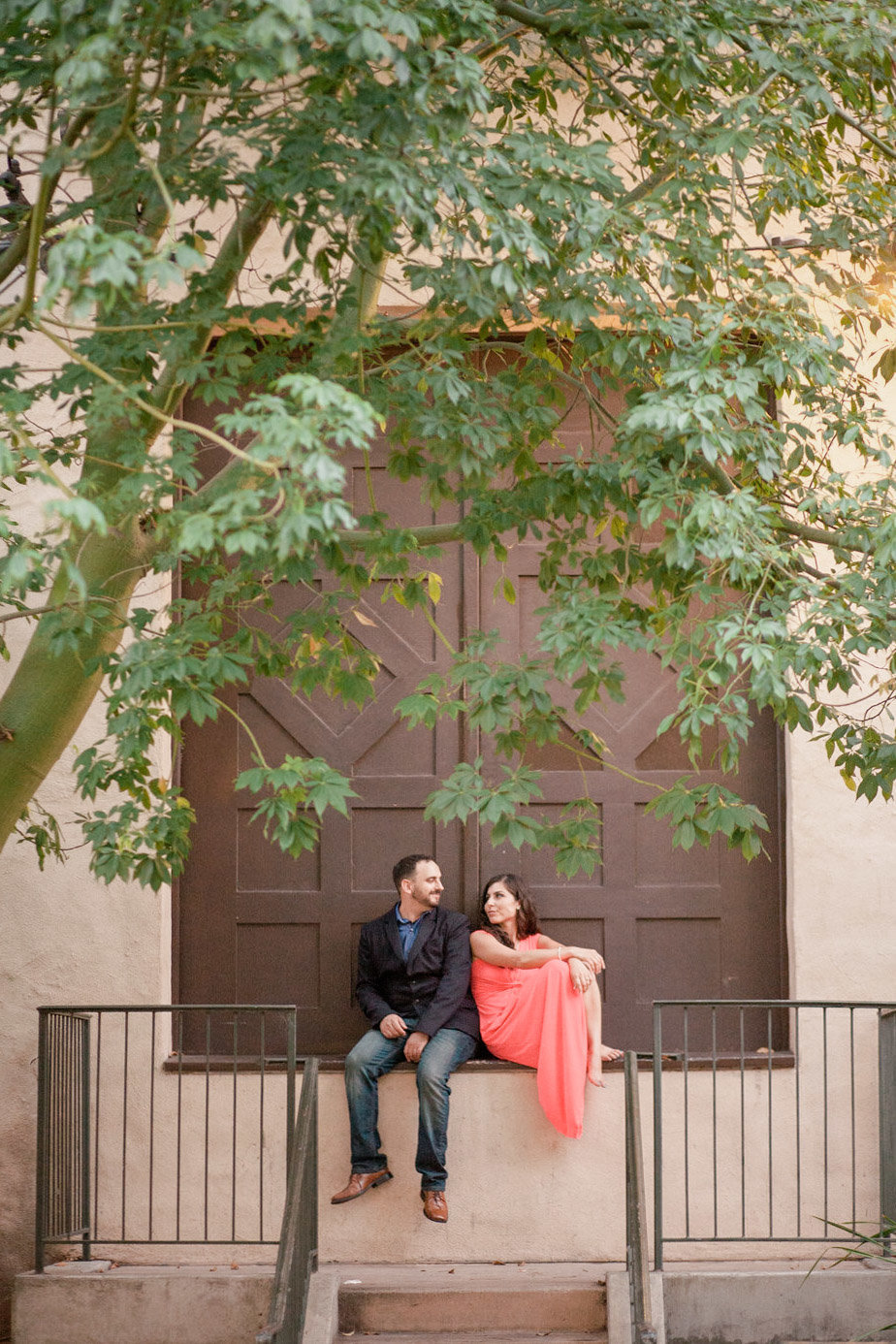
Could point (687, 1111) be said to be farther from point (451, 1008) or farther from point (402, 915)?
point (402, 915)

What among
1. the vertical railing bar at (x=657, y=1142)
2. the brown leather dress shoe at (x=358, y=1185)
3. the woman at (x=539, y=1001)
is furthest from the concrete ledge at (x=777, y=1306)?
the brown leather dress shoe at (x=358, y=1185)

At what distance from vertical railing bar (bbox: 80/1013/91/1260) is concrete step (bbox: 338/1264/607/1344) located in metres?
1.31

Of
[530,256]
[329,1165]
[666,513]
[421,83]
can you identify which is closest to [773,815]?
[666,513]

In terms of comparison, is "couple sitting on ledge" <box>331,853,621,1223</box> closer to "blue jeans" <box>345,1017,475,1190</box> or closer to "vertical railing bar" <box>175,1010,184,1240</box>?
"blue jeans" <box>345,1017,475,1190</box>

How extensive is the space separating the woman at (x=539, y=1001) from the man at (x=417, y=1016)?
117 millimetres

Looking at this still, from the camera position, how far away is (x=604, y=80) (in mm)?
5266

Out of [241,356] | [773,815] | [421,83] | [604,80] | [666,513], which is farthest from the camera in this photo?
[773,815]

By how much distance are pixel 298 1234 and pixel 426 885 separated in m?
1.76

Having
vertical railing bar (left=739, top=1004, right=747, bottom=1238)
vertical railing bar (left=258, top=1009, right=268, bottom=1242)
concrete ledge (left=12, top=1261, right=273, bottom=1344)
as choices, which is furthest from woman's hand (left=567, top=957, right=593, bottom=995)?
concrete ledge (left=12, top=1261, right=273, bottom=1344)

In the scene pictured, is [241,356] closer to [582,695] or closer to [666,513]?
[582,695]

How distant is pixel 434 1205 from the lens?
678 cm

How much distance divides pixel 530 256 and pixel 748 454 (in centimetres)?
112

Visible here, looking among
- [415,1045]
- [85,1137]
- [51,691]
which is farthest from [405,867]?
[51,691]

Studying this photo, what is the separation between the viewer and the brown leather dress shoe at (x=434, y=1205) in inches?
266
